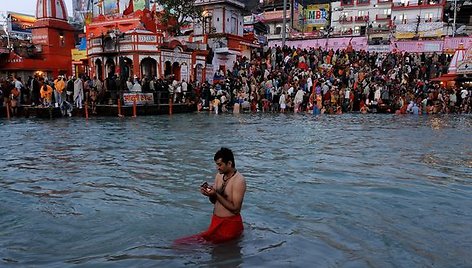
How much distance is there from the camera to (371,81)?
98.1 ft

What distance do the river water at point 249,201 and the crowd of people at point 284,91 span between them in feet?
26.0

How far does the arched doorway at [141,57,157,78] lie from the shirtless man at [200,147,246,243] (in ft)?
86.4

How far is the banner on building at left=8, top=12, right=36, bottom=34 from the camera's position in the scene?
188 ft

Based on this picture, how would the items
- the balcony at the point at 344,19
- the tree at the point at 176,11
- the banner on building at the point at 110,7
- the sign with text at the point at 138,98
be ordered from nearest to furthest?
the sign with text at the point at 138,98 < the tree at the point at 176,11 < the banner on building at the point at 110,7 < the balcony at the point at 344,19

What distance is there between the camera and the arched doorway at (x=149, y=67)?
30.9 m

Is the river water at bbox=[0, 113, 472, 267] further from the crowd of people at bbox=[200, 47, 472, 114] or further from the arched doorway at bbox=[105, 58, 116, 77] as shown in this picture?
the arched doorway at bbox=[105, 58, 116, 77]

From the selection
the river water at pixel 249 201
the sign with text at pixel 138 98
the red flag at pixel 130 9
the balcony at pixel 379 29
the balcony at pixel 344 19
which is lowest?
the river water at pixel 249 201

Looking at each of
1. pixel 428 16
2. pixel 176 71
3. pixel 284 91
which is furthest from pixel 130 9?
pixel 428 16

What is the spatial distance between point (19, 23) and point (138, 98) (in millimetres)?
44109

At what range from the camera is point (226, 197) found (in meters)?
5.55

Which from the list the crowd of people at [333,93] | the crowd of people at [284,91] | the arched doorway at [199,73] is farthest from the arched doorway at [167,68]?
the crowd of people at [333,93]

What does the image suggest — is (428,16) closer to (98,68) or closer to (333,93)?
(333,93)

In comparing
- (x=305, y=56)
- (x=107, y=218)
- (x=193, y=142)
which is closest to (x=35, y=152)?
(x=193, y=142)

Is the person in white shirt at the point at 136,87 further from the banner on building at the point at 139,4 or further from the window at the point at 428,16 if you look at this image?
the window at the point at 428,16
